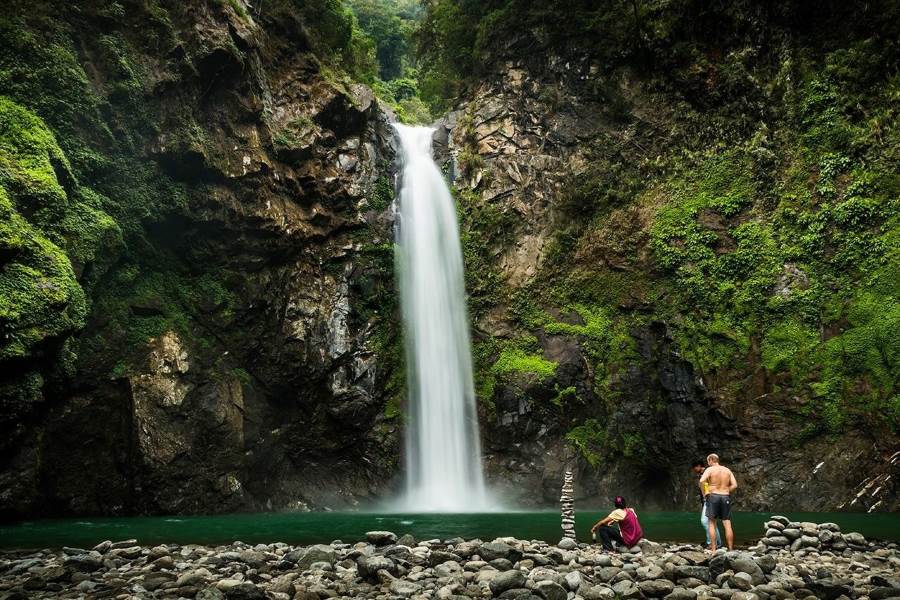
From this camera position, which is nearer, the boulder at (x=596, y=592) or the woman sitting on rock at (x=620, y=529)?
the boulder at (x=596, y=592)

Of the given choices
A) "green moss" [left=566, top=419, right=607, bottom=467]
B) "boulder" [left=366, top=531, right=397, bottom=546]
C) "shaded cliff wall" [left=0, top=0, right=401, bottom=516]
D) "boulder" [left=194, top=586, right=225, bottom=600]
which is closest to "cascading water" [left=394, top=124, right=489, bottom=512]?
"shaded cliff wall" [left=0, top=0, right=401, bottom=516]

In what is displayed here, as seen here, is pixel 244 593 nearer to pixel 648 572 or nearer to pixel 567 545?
pixel 648 572

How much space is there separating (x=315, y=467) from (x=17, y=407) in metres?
9.63

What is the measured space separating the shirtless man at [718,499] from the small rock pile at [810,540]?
101 centimetres

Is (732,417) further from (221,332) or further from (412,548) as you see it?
(221,332)

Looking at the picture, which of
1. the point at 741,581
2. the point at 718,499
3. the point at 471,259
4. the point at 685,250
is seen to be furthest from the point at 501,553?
the point at 471,259

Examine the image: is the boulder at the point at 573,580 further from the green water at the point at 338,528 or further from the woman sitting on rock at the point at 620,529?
the green water at the point at 338,528

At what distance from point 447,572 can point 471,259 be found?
56.2ft

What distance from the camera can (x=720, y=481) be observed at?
30.8 feet

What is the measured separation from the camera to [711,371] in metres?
18.6

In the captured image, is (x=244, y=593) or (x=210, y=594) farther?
(x=244, y=593)

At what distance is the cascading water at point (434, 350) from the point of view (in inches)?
783

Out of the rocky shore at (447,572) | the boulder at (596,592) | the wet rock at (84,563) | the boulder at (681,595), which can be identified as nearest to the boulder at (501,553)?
the rocky shore at (447,572)

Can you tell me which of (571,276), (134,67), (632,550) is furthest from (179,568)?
(571,276)
